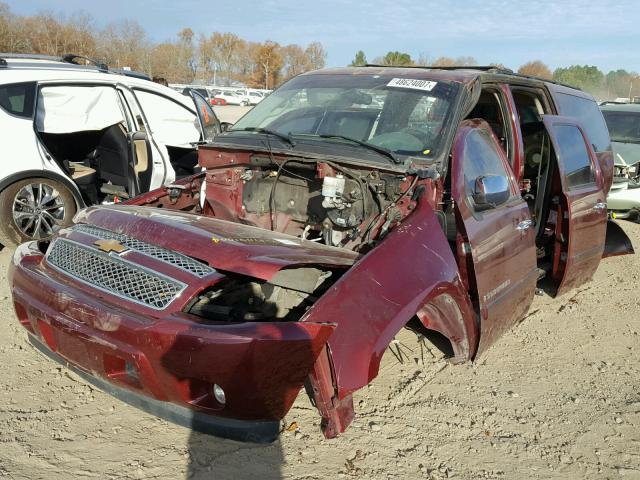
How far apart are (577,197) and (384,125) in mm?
1856

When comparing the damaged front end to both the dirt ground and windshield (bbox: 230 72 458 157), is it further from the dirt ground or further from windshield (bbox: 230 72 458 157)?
windshield (bbox: 230 72 458 157)

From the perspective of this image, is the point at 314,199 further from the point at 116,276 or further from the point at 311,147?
the point at 116,276

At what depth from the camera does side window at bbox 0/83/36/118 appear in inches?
228

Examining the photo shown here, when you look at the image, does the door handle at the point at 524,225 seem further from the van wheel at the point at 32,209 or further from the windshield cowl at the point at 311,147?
the van wheel at the point at 32,209

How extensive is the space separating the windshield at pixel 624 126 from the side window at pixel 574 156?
20.7 ft

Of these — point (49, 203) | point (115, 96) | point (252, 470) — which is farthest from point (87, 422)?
point (115, 96)

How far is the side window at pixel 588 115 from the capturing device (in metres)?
5.46

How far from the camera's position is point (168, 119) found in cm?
743

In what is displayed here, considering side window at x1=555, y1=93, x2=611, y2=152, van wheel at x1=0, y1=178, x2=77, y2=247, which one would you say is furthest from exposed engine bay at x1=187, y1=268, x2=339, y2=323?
side window at x1=555, y1=93, x2=611, y2=152

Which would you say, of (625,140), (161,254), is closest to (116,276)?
(161,254)

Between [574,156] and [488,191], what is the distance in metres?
1.76

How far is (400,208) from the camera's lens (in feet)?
10.8

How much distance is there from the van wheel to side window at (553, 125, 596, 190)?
4.60m

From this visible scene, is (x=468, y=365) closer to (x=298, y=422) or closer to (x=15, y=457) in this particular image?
(x=298, y=422)
